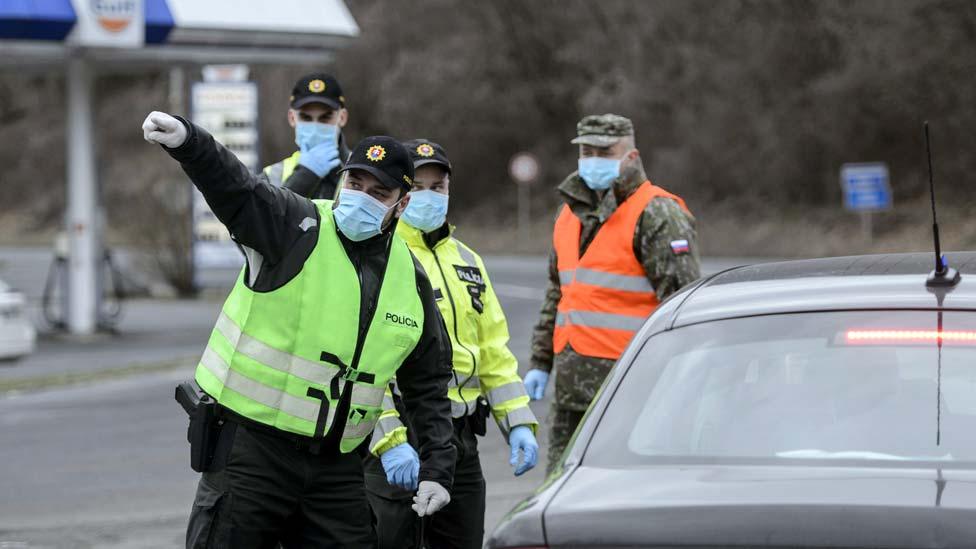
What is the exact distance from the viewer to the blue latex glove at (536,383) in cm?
666

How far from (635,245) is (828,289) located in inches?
101

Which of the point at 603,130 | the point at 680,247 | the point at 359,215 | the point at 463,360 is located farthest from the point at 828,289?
the point at 603,130

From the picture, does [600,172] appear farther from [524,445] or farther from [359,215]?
[359,215]

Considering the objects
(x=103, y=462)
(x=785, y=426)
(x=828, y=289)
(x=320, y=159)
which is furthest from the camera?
(x=103, y=462)

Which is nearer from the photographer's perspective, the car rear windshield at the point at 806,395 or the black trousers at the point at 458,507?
the car rear windshield at the point at 806,395

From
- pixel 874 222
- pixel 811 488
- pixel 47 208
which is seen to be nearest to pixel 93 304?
pixel 811 488

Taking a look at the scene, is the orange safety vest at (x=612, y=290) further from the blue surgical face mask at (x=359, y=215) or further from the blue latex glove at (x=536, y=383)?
the blue surgical face mask at (x=359, y=215)

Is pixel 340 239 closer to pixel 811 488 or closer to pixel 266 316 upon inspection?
pixel 266 316

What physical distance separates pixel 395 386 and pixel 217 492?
1.09 m

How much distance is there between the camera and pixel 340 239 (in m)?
4.50

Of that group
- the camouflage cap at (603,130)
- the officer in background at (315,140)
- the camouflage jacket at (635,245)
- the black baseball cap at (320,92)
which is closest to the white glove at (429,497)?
the camouflage jacket at (635,245)

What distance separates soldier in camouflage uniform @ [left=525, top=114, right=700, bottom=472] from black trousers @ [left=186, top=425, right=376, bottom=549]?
5.83 feet

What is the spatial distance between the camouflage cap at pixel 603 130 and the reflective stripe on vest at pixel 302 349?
2321 mm

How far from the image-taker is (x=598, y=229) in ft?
21.2
